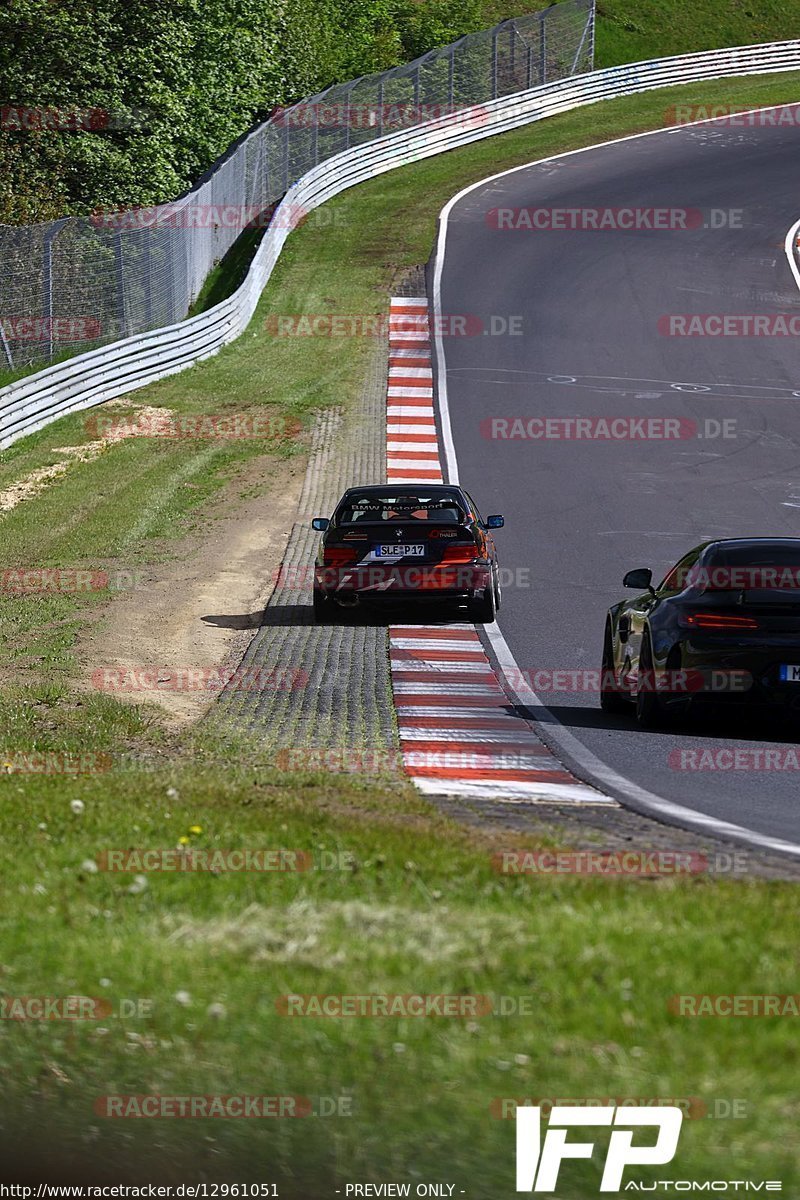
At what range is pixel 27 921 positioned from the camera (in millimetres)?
6125

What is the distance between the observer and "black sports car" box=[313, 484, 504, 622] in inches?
708

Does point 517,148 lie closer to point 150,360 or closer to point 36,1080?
point 150,360

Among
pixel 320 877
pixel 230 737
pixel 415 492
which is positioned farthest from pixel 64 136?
pixel 320 877

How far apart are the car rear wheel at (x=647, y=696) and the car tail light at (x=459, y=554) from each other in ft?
16.7

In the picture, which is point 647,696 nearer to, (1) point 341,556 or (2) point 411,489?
(1) point 341,556

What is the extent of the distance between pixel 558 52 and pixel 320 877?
57.8 m

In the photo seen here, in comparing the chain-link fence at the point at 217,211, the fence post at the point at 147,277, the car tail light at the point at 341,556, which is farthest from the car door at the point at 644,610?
the fence post at the point at 147,277

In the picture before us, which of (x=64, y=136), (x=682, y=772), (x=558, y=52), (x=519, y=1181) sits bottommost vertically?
(x=682, y=772)

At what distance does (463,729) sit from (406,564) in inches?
217

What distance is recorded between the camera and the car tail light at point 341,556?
59.4ft

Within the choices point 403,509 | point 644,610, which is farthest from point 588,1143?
point 403,509

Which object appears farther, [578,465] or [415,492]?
[578,465]

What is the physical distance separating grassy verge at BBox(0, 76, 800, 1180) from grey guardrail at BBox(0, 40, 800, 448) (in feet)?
69.4

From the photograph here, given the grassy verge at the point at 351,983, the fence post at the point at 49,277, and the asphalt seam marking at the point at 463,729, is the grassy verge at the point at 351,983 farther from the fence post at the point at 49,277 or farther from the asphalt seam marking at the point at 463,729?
the fence post at the point at 49,277
